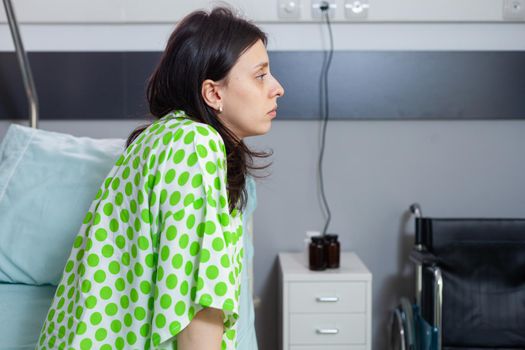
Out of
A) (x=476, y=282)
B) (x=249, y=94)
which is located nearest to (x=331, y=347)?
(x=476, y=282)

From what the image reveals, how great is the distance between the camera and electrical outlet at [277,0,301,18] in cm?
240

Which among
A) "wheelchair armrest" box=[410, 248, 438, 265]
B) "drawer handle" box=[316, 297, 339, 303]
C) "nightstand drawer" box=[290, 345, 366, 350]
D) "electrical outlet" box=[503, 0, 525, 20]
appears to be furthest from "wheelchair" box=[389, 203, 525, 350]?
"electrical outlet" box=[503, 0, 525, 20]

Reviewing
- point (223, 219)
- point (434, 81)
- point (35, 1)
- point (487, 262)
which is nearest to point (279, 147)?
point (434, 81)

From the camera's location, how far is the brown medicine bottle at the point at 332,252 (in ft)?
7.29

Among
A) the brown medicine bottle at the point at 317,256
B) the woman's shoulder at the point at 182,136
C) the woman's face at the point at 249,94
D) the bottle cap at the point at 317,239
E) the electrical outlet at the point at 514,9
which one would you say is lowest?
the brown medicine bottle at the point at 317,256

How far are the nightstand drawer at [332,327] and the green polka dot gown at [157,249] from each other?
3.36ft

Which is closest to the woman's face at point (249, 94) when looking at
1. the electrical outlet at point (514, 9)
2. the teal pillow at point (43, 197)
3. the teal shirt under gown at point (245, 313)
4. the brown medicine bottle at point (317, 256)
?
the teal shirt under gown at point (245, 313)

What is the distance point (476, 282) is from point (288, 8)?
1186mm

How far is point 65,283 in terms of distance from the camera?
1241 millimetres

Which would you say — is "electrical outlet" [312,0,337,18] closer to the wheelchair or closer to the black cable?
the black cable

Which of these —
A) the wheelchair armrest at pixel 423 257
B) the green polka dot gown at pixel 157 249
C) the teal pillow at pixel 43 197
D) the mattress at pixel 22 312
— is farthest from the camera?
the wheelchair armrest at pixel 423 257

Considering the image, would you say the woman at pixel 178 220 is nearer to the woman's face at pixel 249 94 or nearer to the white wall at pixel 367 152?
the woman's face at pixel 249 94

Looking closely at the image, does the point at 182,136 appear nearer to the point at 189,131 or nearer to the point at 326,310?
the point at 189,131

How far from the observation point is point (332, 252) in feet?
7.29
